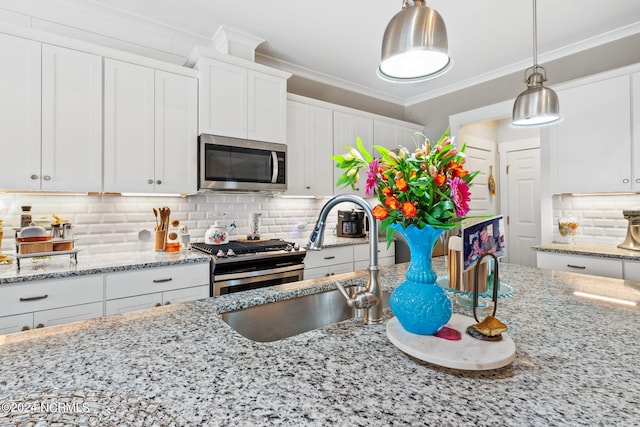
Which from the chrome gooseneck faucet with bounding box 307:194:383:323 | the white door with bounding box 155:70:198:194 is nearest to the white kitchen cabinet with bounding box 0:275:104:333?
the white door with bounding box 155:70:198:194

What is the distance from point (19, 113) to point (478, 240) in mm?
2686

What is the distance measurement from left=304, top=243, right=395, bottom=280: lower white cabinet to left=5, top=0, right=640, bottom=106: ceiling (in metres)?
1.97

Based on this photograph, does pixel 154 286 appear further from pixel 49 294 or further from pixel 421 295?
pixel 421 295

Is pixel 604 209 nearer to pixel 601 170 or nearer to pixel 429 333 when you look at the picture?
pixel 601 170

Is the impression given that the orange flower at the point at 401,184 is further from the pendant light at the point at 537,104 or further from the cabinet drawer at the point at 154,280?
the cabinet drawer at the point at 154,280

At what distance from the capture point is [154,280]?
2.13 meters

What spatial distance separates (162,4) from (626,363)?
10.6 feet

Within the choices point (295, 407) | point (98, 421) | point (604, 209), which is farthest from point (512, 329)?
point (604, 209)

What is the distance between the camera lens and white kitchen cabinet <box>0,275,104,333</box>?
5.56 ft

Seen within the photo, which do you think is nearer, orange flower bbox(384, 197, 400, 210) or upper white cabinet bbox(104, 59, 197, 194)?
orange flower bbox(384, 197, 400, 210)

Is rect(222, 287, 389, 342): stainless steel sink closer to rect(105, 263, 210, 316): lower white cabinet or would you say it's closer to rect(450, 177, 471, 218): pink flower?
rect(450, 177, 471, 218): pink flower

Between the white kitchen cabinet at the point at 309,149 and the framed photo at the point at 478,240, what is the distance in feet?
7.48

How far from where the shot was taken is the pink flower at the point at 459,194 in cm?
80

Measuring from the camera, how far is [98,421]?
526mm
